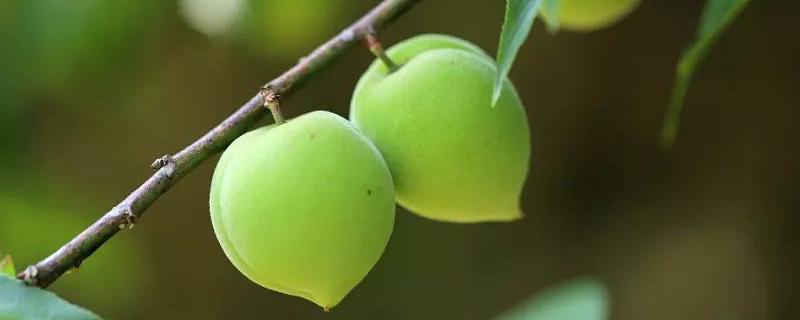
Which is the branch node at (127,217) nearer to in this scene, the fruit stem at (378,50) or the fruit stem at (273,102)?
the fruit stem at (273,102)

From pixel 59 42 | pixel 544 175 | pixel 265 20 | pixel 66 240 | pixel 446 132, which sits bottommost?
pixel 544 175

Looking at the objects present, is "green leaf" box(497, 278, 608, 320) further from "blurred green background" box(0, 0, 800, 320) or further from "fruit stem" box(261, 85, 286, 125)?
"blurred green background" box(0, 0, 800, 320)

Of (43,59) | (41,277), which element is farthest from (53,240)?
(41,277)

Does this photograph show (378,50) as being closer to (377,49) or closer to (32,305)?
(377,49)

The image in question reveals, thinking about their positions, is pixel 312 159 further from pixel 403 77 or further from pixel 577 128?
pixel 577 128

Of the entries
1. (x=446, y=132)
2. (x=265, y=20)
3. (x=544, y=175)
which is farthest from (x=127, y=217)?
(x=544, y=175)

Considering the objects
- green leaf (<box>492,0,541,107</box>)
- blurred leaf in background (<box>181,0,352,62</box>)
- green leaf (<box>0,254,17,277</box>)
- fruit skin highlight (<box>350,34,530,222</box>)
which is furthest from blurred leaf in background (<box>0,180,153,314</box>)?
green leaf (<box>492,0,541,107</box>)
